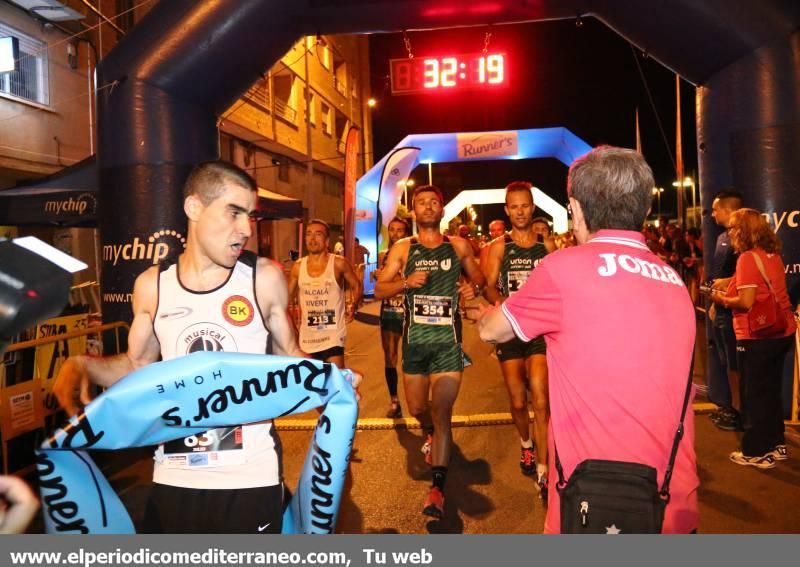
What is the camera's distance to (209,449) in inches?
Answer: 94.8

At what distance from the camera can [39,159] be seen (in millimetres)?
13008

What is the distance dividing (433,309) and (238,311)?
2.63 metres

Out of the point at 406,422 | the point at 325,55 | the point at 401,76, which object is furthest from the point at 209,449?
the point at 325,55

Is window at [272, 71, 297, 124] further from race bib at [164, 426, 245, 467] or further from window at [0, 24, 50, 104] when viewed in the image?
race bib at [164, 426, 245, 467]

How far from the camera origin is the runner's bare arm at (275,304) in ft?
8.45

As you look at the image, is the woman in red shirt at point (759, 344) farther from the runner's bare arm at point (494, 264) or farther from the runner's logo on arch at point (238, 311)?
the runner's logo on arch at point (238, 311)

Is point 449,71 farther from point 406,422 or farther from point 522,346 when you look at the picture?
point 522,346

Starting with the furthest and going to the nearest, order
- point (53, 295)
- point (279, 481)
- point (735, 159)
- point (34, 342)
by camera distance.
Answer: point (735, 159) < point (34, 342) < point (279, 481) < point (53, 295)

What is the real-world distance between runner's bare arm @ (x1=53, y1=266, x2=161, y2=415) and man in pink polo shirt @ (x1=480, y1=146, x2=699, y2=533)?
4.71 ft

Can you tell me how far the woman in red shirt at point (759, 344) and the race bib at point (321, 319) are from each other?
3.48 metres

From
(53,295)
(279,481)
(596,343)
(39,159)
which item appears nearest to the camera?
(53,295)

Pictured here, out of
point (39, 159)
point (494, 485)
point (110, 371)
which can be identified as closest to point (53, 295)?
point (110, 371)
